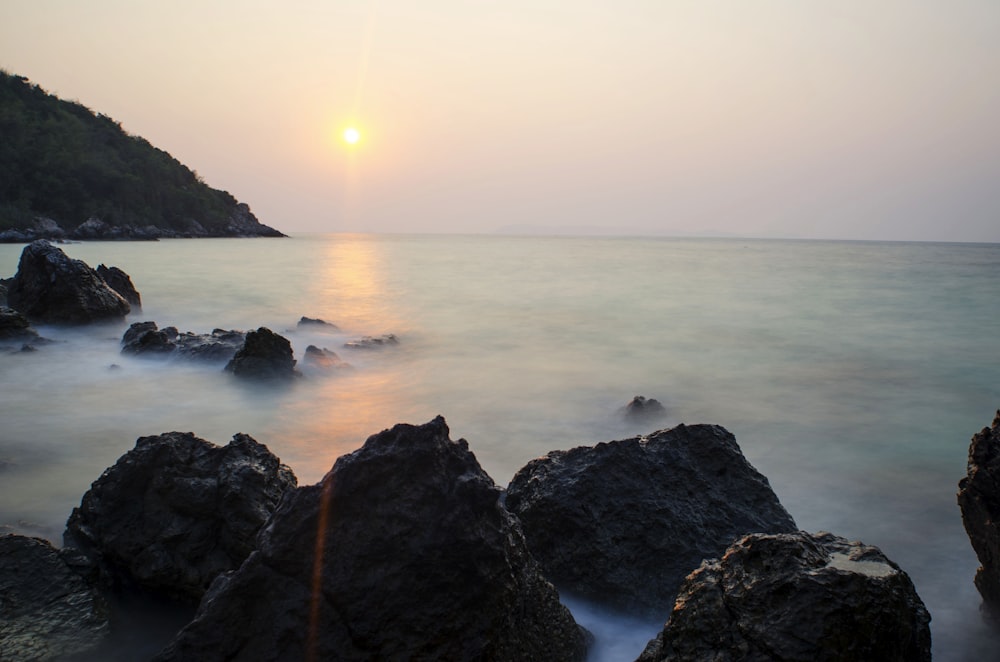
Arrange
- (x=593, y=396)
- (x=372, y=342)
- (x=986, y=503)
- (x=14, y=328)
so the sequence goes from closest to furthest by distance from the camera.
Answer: (x=986, y=503) < (x=593, y=396) < (x=14, y=328) < (x=372, y=342)

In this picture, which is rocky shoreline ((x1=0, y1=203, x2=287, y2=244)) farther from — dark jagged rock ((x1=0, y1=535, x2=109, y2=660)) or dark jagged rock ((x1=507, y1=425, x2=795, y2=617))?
dark jagged rock ((x1=507, y1=425, x2=795, y2=617))

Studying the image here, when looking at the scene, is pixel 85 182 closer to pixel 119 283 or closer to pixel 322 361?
pixel 119 283

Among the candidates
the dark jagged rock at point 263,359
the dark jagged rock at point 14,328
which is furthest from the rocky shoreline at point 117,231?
the dark jagged rock at point 263,359

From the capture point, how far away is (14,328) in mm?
9914

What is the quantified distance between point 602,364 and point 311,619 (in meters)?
8.99

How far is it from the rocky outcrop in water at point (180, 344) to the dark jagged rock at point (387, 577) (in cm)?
703

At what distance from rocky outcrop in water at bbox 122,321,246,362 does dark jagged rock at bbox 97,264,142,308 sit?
13.5 ft

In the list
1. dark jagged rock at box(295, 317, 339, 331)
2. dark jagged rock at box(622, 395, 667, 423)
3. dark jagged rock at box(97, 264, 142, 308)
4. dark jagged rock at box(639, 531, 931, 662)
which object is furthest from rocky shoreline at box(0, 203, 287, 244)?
dark jagged rock at box(639, 531, 931, 662)

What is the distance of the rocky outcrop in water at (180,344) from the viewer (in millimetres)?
9328

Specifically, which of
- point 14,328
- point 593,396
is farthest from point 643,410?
point 14,328

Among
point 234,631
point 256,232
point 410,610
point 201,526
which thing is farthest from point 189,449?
point 256,232

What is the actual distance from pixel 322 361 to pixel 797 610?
8.22 m

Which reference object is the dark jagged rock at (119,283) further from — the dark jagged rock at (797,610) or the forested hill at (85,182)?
the forested hill at (85,182)

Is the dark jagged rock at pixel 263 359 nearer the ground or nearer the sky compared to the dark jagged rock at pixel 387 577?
nearer the ground
